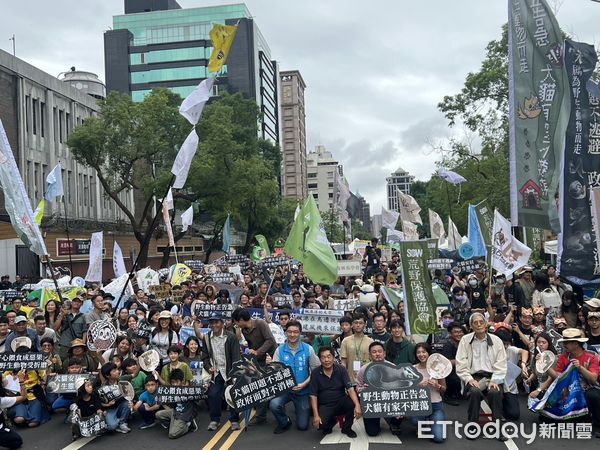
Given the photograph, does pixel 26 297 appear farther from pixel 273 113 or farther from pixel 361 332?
pixel 273 113

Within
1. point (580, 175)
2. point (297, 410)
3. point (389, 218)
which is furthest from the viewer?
point (389, 218)

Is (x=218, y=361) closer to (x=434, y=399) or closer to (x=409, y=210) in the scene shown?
(x=434, y=399)

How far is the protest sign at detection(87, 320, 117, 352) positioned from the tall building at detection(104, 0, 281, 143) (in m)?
76.4

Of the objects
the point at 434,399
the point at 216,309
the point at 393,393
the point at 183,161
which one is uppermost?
the point at 183,161

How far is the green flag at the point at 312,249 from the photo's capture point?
1300cm

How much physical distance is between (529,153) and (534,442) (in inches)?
177

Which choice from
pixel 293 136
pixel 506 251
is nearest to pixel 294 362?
pixel 506 251

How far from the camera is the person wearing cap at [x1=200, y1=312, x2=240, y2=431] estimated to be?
8.41m

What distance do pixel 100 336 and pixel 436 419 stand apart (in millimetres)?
5196

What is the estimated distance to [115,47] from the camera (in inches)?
3290

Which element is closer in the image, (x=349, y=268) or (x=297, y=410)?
(x=297, y=410)

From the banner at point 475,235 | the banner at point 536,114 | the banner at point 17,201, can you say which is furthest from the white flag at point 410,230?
the banner at point 17,201

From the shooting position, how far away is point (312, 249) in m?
13.1

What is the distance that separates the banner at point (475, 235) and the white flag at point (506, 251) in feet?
14.9
